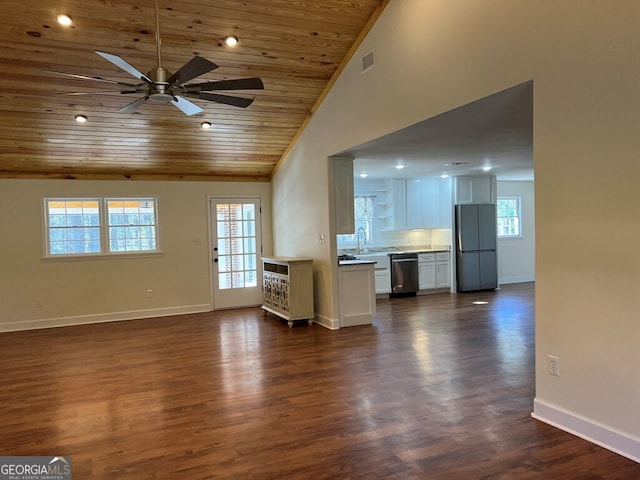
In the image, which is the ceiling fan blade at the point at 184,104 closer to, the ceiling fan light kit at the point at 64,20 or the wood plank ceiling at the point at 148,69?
the wood plank ceiling at the point at 148,69

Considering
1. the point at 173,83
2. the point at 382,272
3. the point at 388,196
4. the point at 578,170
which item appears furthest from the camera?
the point at 388,196

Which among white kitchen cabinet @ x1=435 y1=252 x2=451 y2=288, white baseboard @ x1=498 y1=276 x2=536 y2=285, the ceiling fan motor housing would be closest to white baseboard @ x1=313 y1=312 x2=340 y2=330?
white kitchen cabinet @ x1=435 y1=252 x2=451 y2=288

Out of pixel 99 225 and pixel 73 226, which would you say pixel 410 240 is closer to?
pixel 99 225

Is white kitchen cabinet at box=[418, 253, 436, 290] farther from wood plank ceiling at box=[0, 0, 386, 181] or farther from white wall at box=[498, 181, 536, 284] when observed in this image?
wood plank ceiling at box=[0, 0, 386, 181]

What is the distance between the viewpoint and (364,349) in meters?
4.87

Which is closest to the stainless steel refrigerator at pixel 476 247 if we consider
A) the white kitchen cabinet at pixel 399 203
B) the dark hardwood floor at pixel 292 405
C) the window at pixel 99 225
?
the white kitchen cabinet at pixel 399 203

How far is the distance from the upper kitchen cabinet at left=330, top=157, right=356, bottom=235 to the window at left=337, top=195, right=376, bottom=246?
2.73m

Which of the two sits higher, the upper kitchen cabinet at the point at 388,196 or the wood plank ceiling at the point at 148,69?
the wood plank ceiling at the point at 148,69

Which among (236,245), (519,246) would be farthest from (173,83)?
(519,246)

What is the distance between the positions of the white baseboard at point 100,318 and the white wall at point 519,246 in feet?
20.0

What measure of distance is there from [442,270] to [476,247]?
0.80m

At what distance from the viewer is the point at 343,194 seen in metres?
5.83

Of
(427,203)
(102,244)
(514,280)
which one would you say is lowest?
(514,280)

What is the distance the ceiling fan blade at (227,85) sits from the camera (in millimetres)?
3277
